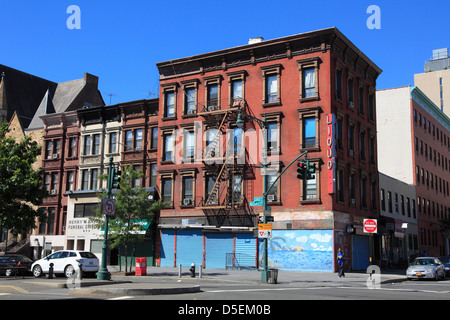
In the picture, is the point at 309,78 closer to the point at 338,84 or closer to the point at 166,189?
the point at 338,84

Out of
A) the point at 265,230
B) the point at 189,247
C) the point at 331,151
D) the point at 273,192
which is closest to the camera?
the point at 265,230

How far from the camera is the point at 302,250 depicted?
33.9 m

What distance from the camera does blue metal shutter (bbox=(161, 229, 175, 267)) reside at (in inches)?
1545

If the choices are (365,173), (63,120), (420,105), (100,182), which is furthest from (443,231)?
(63,120)

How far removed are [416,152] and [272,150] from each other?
24.3 metres

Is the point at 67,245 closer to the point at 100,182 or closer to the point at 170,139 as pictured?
the point at 100,182

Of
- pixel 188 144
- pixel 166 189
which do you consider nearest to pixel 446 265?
pixel 188 144

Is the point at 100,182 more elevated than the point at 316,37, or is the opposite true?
the point at 316,37

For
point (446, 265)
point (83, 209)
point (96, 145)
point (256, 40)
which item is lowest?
point (446, 265)

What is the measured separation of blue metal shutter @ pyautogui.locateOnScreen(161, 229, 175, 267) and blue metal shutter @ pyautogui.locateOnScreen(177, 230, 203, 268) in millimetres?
582

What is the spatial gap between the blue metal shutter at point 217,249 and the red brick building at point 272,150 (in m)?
0.08
